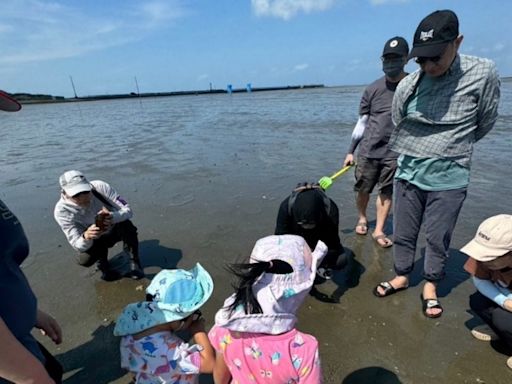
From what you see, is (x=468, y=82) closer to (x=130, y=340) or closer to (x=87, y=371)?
(x=130, y=340)

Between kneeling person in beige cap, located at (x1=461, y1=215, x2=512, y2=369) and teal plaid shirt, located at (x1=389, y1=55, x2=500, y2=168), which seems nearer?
kneeling person in beige cap, located at (x1=461, y1=215, x2=512, y2=369)

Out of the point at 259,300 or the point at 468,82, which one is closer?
the point at 259,300

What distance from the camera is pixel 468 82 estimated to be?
238 centimetres

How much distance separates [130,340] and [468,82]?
2671 mm

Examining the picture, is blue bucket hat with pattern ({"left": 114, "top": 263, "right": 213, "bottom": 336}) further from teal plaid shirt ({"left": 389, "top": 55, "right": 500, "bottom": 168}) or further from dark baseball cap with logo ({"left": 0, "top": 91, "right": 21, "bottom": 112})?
teal plaid shirt ({"left": 389, "top": 55, "right": 500, "bottom": 168})

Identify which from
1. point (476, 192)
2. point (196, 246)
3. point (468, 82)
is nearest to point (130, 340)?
point (196, 246)

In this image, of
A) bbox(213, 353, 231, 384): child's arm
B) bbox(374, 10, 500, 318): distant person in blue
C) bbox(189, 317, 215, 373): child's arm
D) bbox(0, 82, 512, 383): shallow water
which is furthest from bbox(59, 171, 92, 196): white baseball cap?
bbox(374, 10, 500, 318): distant person in blue

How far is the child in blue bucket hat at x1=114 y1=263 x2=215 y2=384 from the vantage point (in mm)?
1835

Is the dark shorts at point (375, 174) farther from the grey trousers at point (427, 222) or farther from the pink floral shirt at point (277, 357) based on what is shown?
the pink floral shirt at point (277, 357)

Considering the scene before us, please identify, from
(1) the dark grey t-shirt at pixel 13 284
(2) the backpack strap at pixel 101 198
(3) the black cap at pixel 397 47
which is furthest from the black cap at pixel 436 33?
(2) the backpack strap at pixel 101 198

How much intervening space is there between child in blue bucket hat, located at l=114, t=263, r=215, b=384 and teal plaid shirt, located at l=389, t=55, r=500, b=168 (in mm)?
1970

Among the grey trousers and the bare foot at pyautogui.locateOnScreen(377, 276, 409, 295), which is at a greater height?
the grey trousers

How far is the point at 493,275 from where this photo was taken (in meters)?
2.39

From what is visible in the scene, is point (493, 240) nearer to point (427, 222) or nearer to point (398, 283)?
point (427, 222)
